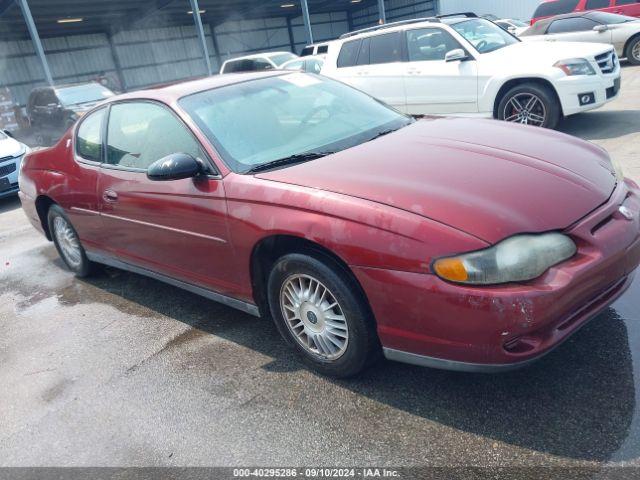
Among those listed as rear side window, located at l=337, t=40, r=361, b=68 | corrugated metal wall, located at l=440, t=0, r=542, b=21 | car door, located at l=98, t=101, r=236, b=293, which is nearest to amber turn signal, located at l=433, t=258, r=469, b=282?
car door, located at l=98, t=101, r=236, b=293

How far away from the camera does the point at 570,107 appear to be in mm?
6918

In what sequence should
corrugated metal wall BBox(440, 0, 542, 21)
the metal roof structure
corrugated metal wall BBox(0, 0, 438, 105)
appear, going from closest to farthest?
the metal roof structure
corrugated metal wall BBox(0, 0, 438, 105)
corrugated metal wall BBox(440, 0, 542, 21)

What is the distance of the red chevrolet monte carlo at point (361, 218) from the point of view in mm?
2260

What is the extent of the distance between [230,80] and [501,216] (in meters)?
2.26

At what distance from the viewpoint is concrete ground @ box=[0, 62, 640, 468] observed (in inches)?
91.0

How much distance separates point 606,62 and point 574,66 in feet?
2.15

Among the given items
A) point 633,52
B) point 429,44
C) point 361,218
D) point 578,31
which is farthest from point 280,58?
point 361,218

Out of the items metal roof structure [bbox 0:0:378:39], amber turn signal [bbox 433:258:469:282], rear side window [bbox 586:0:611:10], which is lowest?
amber turn signal [bbox 433:258:469:282]

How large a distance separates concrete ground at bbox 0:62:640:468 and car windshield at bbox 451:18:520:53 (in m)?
5.14

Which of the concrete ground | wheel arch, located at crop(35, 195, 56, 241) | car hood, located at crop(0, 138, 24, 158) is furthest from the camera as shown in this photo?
car hood, located at crop(0, 138, 24, 158)

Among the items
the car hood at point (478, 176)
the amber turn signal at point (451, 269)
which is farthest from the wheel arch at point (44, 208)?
the amber turn signal at point (451, 269)

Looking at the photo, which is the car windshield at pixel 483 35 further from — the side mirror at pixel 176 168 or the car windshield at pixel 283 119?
the side mirror at pixel 176 168

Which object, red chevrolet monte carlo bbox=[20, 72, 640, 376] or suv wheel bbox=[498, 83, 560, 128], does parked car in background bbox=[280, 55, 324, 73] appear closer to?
suv wheel bbox=[498, 83, 560, 128]

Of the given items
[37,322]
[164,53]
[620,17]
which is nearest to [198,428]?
[37,322]
